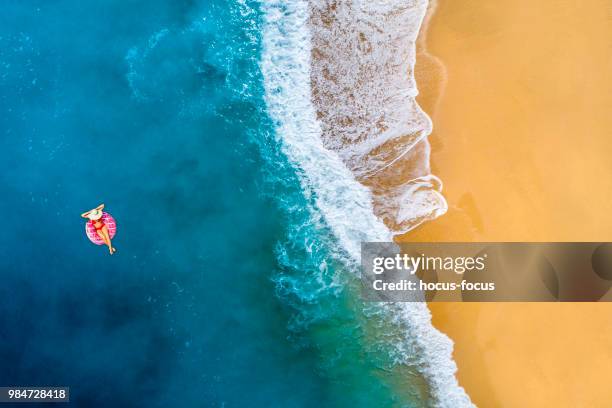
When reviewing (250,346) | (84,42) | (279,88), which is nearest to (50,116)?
(84,42)

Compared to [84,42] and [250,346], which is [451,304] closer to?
[250,346]

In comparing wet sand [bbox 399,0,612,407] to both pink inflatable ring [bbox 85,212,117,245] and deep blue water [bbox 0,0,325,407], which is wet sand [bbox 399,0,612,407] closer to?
deep blue water [bbox 0,0,325,407]

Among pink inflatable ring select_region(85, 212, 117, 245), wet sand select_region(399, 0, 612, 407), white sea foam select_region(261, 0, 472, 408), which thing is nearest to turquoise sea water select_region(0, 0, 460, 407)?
pink inflatable ring select_region(85, 212, 117, 245)

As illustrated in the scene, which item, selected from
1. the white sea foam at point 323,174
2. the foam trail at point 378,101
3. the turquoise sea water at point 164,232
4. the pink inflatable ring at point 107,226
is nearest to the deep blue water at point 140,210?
the turquoise sea water at point 164,232

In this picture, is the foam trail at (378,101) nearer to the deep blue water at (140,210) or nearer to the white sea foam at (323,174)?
the white sea foam at (323,174)

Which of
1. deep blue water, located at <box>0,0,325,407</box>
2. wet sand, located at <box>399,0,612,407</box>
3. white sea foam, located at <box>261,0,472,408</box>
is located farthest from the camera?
deep blue water, located at <box>0,0,325,407</box>
